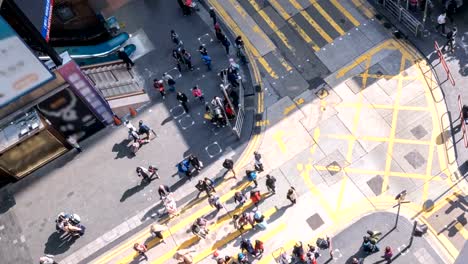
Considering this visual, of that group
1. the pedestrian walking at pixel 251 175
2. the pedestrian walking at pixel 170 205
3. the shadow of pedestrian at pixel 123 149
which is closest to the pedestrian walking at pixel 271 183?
the pedestrian walking at pixel 251 175

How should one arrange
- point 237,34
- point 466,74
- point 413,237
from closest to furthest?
1. point 413,237
2. point 466,74
3. point 237,34

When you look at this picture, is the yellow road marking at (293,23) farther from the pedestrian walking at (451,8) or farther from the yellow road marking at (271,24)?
the pedestrian walking at (451,8)

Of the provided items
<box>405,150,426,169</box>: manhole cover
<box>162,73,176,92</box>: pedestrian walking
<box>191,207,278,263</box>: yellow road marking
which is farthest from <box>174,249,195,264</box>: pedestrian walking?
<box>405,150,426,169</box>: manhole cover

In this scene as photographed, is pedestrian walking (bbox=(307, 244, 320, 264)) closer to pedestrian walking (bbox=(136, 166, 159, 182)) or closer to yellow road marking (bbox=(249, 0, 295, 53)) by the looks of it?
pedestrian walking (bbox=(136, 166, 159, 182))

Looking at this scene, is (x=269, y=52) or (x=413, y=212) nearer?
(x=413, y=212)

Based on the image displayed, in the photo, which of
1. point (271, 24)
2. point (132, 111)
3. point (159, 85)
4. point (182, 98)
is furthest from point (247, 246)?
point (271, 24)

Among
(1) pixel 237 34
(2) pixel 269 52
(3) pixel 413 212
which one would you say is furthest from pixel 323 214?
(1) pixel 237 34

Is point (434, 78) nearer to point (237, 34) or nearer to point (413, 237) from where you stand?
point (413, 237)

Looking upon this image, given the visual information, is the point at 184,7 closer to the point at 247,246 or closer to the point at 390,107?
the point at 390,107
